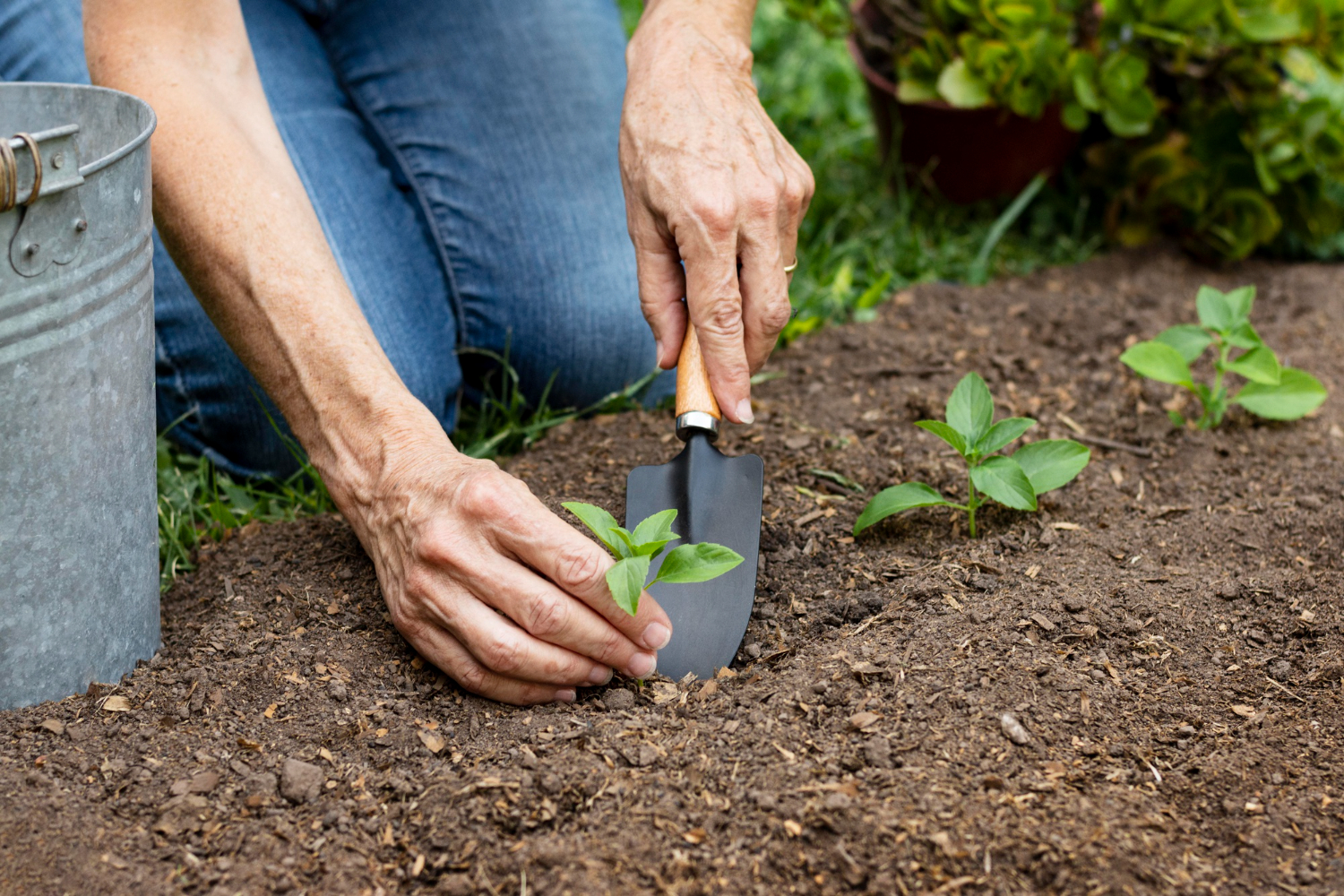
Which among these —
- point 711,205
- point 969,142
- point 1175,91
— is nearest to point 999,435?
point 711,205

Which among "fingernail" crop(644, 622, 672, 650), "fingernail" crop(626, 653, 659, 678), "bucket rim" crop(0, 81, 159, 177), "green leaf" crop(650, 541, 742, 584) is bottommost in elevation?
"fingernail" crop(626, 653, 659, 678)

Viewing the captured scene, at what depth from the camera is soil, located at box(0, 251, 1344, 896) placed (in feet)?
3.73

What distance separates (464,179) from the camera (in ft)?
7.96

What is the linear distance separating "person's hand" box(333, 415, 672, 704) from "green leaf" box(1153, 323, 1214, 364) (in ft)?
4.16

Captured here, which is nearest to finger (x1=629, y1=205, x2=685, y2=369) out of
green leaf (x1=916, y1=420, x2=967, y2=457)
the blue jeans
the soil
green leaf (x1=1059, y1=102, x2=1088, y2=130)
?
the soil

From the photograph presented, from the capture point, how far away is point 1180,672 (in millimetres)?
1408

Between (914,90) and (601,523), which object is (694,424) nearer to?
(601,523)

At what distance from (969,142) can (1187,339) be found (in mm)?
1164

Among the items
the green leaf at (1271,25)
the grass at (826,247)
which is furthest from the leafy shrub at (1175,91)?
the grass at (826,247)

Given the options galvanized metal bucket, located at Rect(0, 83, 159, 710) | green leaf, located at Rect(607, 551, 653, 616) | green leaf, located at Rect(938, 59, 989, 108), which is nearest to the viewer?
galvanized metal bucket, located at Rect(0, 83, 159, 710)

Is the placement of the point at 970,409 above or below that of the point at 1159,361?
above

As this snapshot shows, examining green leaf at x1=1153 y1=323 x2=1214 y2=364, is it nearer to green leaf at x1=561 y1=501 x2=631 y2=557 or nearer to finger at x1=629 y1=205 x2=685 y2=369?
finger at x1=629 y1=205 x2=685 y2=369

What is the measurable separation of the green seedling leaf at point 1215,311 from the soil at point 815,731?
0.89 feet

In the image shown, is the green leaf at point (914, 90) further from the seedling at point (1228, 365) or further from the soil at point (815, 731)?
the soil at point (815, 731)
